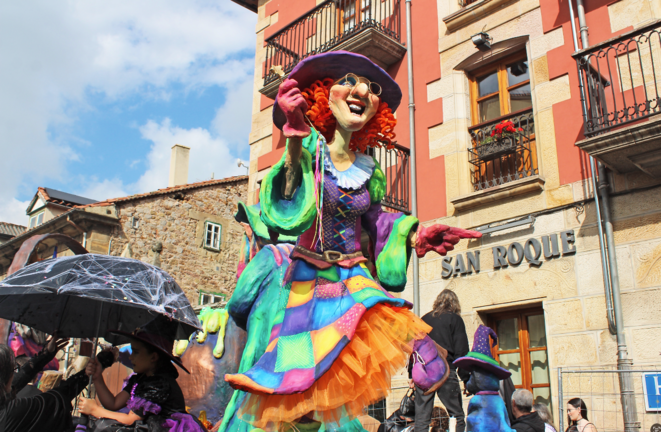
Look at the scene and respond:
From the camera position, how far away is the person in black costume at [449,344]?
14.6ft

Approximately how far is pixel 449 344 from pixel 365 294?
2.49 metres

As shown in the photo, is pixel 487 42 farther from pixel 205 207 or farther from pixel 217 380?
pixel 205 207

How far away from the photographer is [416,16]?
1037 cm

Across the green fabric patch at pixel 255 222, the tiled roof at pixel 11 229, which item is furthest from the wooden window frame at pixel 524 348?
the tiled roof at pixel 11 229

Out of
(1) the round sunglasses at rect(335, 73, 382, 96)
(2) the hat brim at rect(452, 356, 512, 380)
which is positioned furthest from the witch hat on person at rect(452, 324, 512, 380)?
(1) the round sunglasses at rect(335, 73, 382, 96)

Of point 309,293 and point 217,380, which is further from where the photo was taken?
point 217,380

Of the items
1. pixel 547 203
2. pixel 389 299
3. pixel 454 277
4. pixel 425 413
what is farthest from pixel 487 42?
pixel 389 299

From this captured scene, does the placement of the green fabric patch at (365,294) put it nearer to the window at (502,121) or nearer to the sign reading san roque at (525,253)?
the sign reading san roque at (525,253)

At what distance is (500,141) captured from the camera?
8406mm

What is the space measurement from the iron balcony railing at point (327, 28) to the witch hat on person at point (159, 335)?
295 inches

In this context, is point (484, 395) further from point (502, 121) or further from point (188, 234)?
point (188, 234)

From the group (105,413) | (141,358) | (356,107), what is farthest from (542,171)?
(105,413)

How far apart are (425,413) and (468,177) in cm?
505

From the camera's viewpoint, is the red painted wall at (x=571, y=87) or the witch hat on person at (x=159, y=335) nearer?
the witch hat on person at (x=159, y=335)
